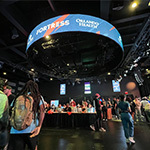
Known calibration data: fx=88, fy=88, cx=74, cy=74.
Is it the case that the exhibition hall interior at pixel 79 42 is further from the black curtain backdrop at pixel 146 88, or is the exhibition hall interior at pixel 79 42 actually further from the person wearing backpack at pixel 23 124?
the black curtain backdrop at pixel 146 88

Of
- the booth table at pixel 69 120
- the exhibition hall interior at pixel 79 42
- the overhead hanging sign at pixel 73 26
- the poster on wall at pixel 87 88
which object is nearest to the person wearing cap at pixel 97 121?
the exhibition hall interior at pixel 79 42

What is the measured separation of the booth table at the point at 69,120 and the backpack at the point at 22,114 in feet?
13.1

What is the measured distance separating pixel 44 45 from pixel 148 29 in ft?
15.1

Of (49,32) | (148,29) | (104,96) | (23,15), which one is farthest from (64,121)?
(104,96)

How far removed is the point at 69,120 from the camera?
16.4 feet

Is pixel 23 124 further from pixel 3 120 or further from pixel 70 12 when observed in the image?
pixel 70 12

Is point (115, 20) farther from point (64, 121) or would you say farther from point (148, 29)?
point (64, 121)

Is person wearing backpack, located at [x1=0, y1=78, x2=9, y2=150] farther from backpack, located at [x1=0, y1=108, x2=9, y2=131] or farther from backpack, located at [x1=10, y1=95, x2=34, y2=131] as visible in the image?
backpack, located at [x1=10, y1=95, x2=34, y2=131]

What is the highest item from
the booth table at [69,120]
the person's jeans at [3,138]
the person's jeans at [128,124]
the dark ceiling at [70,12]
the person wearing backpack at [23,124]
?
the dark ceiling at [70,12]

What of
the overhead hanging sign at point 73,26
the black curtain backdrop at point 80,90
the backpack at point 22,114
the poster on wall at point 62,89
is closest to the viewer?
the backpack at point 22,114

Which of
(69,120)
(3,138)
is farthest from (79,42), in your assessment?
(69,120)

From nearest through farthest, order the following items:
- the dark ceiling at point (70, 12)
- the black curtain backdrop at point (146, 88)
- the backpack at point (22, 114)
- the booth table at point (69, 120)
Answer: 1. the backpack at point (22, 114)
2. the dark ceiling at point (70, 12)
3. the booth table at point (69, 120)
4. the black curtain backdrop at point (146, 88)

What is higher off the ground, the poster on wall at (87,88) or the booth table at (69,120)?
the poster on wall at (87,88)

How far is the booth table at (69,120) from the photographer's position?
469 cm
